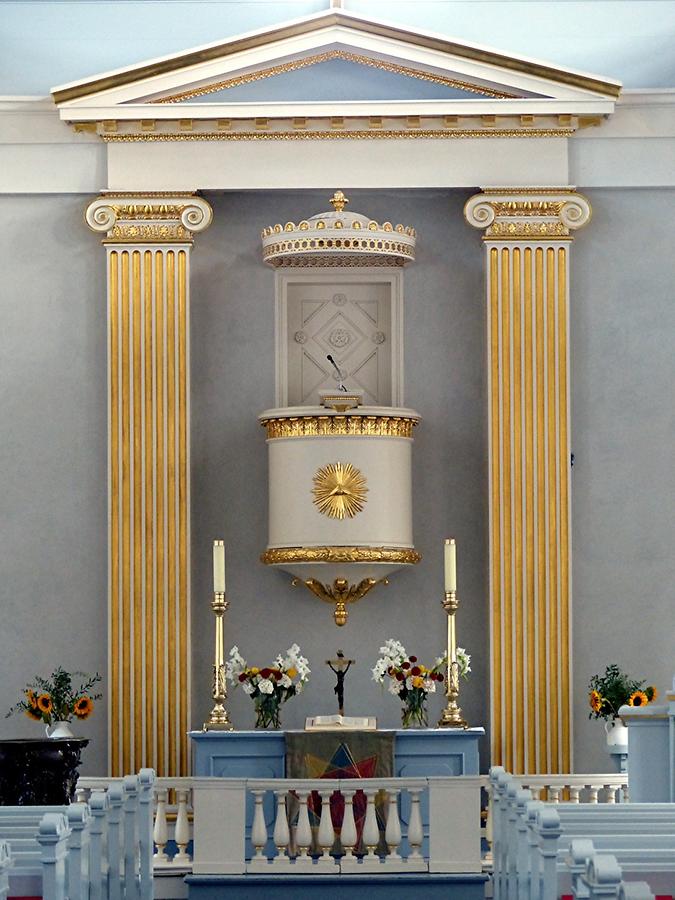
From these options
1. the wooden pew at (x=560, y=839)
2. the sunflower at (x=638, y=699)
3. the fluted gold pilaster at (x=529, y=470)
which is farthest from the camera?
the fluted gold pilaster at (x=529, y=470)

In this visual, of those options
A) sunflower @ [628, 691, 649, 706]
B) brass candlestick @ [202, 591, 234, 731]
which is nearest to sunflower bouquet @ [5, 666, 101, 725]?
brass candlestick @ [202, 591, 234, 731]

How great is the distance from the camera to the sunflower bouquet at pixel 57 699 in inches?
408

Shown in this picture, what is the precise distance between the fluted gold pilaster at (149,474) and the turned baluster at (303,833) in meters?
2.39

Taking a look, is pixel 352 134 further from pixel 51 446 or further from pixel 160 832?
pixel 160 832

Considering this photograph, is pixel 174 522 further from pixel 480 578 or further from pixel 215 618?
pixel 480 578

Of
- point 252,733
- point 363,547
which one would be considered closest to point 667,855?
point 252,733

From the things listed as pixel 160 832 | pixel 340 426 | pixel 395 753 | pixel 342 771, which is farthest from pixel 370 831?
pixel 340 426

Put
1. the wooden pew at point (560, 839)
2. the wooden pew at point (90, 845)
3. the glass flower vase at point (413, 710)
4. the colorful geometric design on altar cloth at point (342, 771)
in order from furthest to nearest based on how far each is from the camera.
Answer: the glass flower vase at point (413, 710)
the colorful geometric design on altar cloth at point (342, 771)
the wooden pew at point (90, 845)
the wooden pew at point (560, 839)

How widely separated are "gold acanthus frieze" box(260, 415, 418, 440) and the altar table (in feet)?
6.45

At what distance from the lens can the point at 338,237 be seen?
10.6 metres

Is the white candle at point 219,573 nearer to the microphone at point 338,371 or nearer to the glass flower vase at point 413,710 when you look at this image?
the glass flower vase at point 413,710

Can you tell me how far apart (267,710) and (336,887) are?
5.75 feet

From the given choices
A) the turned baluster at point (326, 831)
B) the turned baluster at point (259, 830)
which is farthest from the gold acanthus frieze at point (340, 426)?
the turned baluster at point (259, 830)

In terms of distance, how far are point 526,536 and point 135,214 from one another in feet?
9.90
